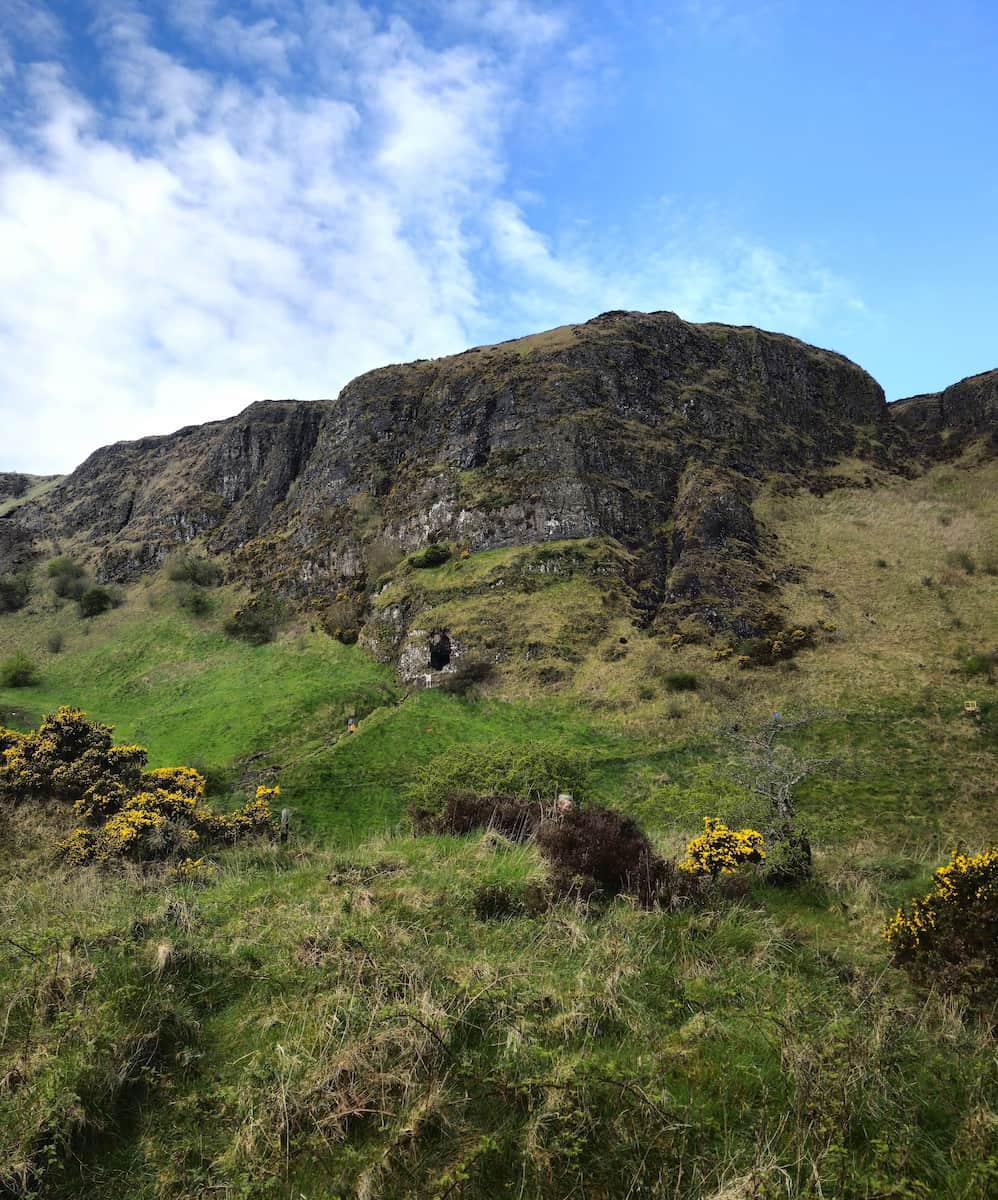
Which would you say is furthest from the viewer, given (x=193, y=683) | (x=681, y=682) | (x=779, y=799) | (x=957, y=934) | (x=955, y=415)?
(x=955, y=415)

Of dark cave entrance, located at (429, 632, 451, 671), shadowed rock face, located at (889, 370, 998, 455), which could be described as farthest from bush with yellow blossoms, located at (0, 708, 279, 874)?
shadowed rock face, located at (889, 370, 998, 455)

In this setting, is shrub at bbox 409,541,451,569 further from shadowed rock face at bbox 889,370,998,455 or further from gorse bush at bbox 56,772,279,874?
shadowed rock face at bbox 889,370,998,455

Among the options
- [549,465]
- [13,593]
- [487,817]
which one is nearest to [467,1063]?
[487,817]

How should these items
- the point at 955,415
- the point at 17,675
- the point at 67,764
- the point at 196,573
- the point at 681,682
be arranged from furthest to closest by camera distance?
1. the point at 955,415
2. the point at 196,573
3. the point at 17,675
4. the point at 681,682
5. the point at 67,764

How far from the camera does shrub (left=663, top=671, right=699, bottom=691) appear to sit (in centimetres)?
3341

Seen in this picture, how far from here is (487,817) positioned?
1466cm

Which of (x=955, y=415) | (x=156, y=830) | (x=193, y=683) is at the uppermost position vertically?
(x=955, y=415)

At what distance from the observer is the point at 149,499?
305 ft

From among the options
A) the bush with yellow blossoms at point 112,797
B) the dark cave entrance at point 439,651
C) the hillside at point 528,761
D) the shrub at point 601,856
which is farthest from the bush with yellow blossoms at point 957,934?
the dark cave entrance at point 439,651

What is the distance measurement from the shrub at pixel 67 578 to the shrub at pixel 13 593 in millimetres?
3064

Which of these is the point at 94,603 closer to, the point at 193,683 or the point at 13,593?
the point at 13,593

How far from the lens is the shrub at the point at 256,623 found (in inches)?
2130

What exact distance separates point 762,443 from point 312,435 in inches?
2394

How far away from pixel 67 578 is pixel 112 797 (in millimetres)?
68855
